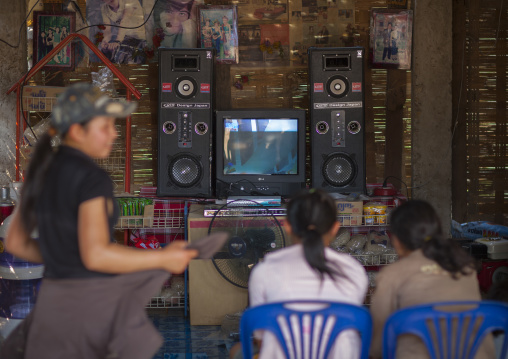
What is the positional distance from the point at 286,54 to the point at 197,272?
2214 millimetres

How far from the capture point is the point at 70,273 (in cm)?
170

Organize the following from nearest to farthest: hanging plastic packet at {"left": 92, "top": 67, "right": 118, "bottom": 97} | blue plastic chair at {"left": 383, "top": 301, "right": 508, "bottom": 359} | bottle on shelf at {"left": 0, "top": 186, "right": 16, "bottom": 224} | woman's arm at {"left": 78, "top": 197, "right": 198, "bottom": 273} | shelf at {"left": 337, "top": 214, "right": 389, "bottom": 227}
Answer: woman's arm at {"left": 78, "top": 197, "right": 198, "bottom": 273}, blue plastic chair at {"left": 383, "top": 301, "right": 508, "bottom": 359}, bottle on shelf at {"left": 0, "top": 186, "right": 16, "bottom": 224}, shelf at {"left": 337, "top": 214, "right": 389, "bottom": 227}, hanging plastic packet at {"left": 92, "top": 67, "right": 118, "bottom": 97}

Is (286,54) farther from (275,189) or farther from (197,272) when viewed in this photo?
(197,272)

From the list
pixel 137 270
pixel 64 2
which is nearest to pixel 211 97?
pixel 64 2

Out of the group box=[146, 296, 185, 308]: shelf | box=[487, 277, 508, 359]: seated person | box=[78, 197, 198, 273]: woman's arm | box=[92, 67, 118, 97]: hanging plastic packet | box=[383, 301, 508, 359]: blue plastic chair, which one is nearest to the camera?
box=[78, 197, 198, 273]: woman's arm

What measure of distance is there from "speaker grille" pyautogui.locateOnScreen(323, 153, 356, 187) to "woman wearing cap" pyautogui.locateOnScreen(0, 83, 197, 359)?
113 inches

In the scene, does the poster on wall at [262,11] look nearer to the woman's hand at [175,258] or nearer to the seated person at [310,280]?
the seated person at [310,280]

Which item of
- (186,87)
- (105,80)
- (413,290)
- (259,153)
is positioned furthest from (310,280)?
(105,80)

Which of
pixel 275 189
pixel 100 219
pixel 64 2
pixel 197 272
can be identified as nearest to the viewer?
pixel 100 219

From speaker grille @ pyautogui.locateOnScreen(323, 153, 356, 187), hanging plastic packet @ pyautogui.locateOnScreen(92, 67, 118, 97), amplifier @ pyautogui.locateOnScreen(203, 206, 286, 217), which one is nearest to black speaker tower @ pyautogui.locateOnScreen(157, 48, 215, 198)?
hanging plastic packet @ pyautogui.locateOnScreen(92, 67, 118, 97)

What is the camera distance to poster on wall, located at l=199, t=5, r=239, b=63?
5.06m

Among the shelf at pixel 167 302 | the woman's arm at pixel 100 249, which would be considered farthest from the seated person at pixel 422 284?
the shelf at pixel 167 302

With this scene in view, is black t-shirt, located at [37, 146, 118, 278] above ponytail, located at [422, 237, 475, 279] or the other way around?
above

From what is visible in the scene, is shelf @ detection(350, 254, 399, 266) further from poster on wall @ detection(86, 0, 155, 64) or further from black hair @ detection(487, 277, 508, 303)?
poster on wall @ detection(86, 0, 155, 64)
